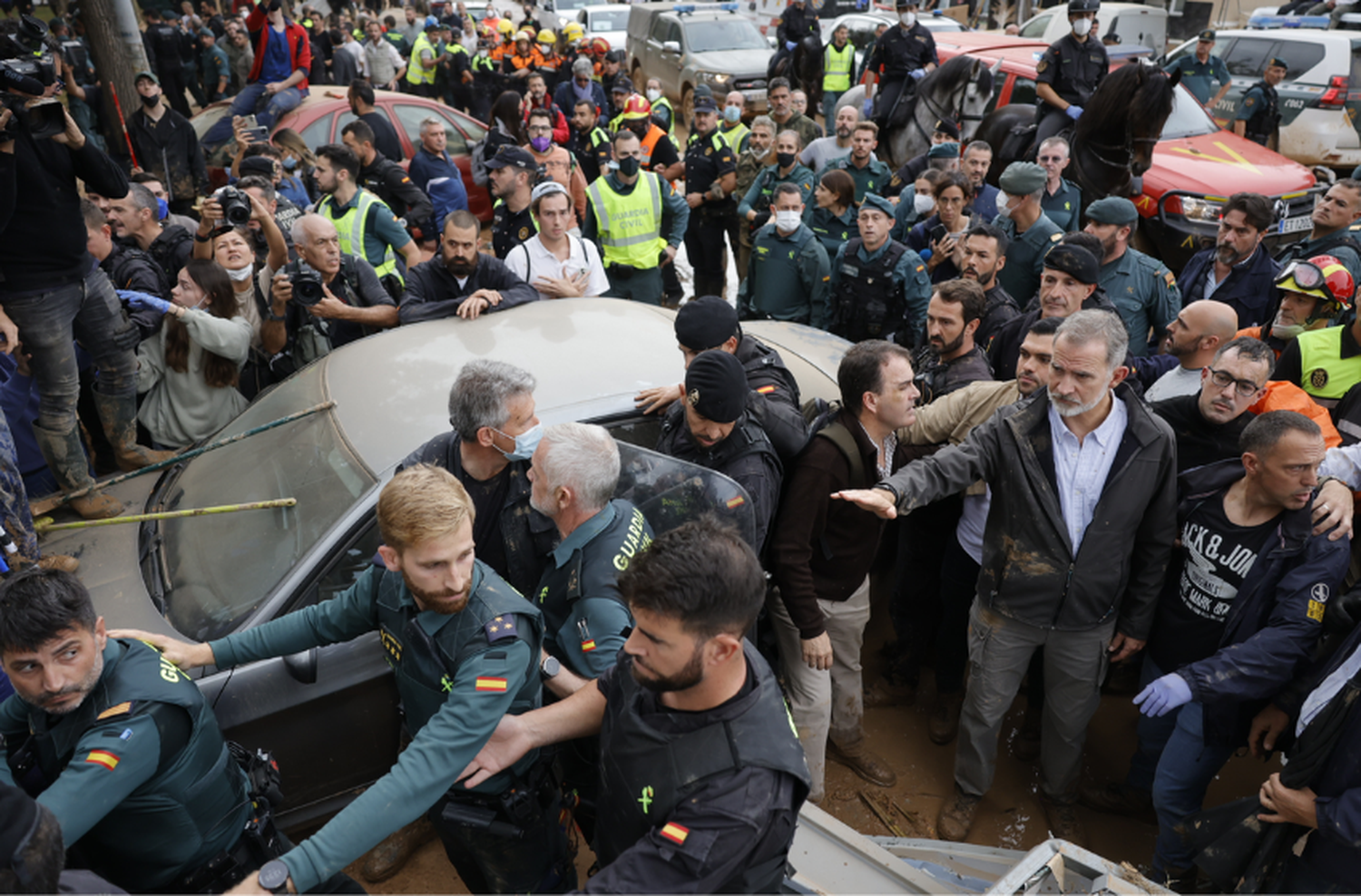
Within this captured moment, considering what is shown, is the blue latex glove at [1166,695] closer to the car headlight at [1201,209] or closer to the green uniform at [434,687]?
the green uniform at [434,687]

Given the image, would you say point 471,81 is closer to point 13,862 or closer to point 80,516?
point 80,516

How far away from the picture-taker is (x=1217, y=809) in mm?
2891

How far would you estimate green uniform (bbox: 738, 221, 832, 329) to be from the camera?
592 centimetres

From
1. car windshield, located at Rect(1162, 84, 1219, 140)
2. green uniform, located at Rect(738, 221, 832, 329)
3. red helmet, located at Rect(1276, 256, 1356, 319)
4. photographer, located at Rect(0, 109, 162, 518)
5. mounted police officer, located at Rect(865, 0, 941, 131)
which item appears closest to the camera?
photographer, located at Rect(0, 109, 162, 518)

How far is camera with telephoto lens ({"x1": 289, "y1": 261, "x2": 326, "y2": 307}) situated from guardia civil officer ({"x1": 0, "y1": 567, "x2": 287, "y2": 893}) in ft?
8.55

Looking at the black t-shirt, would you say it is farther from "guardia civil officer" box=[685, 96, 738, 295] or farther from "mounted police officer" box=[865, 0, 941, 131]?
"mounted police officer" box=[865, 0, 941, 131]

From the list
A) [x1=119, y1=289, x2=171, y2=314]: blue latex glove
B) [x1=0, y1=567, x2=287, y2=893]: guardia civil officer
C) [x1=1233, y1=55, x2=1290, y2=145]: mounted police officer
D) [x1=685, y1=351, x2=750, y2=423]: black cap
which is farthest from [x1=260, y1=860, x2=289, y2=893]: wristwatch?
[x1=1233, y1=55, x2=1290, y2=145]: mounted police officer

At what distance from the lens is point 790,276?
6.05 meters

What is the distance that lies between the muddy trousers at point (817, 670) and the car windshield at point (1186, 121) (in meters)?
7.57

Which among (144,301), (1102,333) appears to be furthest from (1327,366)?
(144,301)

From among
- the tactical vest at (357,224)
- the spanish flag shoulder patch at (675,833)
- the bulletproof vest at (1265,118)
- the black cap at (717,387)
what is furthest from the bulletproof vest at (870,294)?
the bulletproof vest at (1265,118)

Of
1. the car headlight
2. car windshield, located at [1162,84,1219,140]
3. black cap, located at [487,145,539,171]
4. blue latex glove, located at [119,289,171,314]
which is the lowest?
the car headlight

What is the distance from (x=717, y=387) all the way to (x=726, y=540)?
114 cm

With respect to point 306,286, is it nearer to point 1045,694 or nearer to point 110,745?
point 110,745
